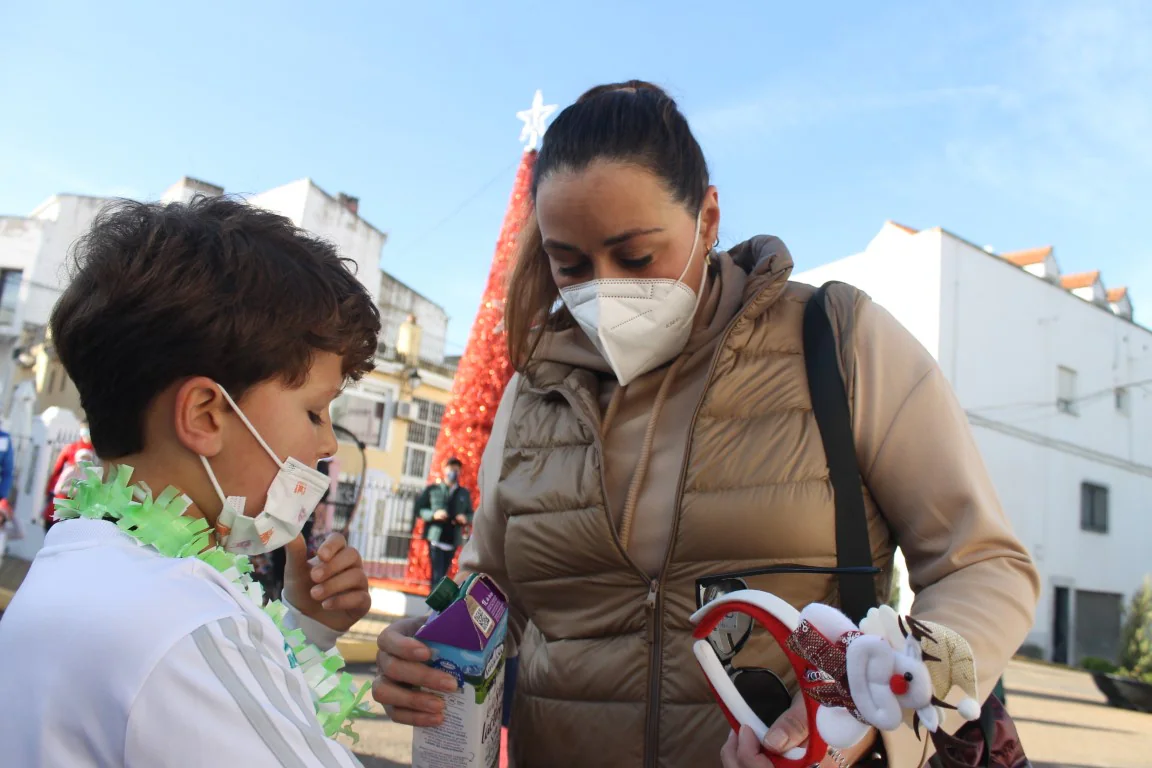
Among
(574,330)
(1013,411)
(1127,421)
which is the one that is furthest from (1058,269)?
(574,330)

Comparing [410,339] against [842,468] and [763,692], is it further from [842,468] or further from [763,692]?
[763,692]

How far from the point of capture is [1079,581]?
21.8m

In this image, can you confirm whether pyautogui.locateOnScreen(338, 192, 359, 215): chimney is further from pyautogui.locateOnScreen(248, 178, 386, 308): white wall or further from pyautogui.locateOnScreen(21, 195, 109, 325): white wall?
pyautogui.locateOnScreen(21, 195, 109, 325): white wall

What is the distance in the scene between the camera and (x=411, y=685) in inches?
61.1

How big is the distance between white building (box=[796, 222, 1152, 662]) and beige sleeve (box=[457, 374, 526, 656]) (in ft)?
62.5

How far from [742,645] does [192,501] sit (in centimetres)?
95

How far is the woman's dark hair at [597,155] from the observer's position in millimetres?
1796

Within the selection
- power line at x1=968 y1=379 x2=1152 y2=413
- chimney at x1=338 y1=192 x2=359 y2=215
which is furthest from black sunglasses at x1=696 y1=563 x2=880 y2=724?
chimney at x1=338 y1=192 x2=359 y2=215

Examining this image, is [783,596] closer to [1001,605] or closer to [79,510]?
[1001,605]

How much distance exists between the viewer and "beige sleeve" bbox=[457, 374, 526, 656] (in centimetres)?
188

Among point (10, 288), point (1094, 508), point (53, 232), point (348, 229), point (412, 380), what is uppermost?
point (348, 229)

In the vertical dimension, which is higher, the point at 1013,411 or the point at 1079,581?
the point at 1013,411

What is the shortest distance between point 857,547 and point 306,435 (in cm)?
101

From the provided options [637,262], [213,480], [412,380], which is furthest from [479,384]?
[412,380]
